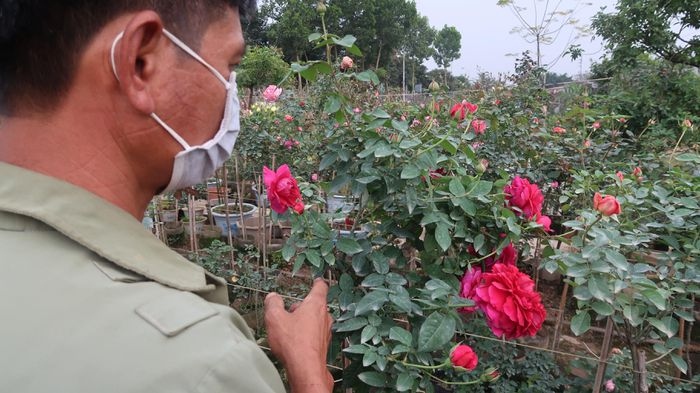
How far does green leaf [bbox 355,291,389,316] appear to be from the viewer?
117 cm

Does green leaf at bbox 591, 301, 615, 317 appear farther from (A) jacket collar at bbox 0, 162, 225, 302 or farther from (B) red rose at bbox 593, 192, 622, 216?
(A) jacket collar at bbox 0, 162, 225, 302

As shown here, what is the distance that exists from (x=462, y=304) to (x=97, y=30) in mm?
940

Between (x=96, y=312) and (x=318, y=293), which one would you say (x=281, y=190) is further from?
(x=96, y=312)

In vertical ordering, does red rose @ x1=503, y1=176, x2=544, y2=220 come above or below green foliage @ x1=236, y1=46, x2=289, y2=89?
below

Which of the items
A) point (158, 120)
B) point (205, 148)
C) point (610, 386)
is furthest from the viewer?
point (610, 386)

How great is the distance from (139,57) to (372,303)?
0.79 metres

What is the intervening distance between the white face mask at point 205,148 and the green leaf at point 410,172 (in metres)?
0.46

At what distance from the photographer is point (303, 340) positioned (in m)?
0.92

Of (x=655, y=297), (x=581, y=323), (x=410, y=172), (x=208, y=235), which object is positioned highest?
(x=410, y=172)

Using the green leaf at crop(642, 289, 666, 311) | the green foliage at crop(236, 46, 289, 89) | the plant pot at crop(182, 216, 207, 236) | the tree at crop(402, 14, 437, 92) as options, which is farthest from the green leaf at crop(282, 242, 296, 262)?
the tree at crop(402, 14, 437, 92)

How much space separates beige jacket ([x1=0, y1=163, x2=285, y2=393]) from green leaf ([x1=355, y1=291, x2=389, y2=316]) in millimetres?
566

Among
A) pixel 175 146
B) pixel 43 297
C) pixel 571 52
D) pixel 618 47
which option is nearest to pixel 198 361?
pixel 43 297

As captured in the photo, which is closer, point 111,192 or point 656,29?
point 111,192

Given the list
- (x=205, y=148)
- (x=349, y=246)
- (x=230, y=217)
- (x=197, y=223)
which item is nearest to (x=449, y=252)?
(x=349, y=246)
